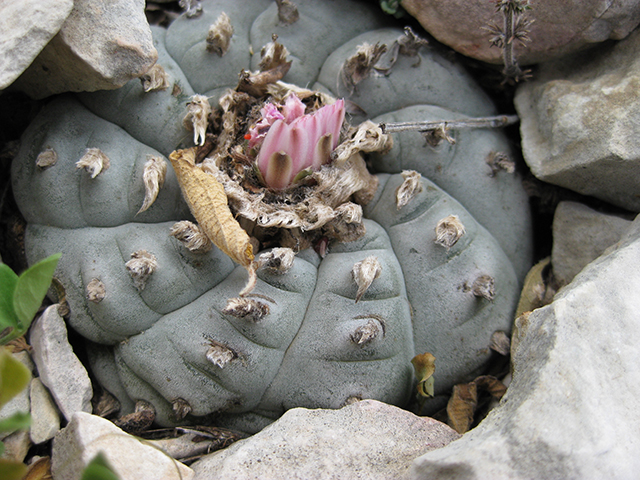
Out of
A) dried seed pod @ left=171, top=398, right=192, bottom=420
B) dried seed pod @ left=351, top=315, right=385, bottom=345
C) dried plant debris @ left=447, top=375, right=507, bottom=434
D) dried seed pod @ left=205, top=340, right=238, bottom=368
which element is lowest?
dried plant debris @ left=447, top=375, right=507, bottom=434

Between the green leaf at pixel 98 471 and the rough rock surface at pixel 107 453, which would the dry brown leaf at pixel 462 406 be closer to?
the rough rock surface at pixel 107 453

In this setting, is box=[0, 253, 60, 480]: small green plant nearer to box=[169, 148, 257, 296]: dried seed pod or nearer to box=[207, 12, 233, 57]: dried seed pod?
box=[169, 148, 257, 296]: dried seed pod

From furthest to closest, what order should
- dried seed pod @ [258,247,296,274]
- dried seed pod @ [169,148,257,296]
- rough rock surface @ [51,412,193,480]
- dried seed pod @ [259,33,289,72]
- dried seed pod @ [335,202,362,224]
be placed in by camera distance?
dried seed pod @ [259,33,289,72]
dried seed pod @ [335,202,362,224]
dried seed pod @ [258,247,296,274]
dried seed pod @ [169,148,257,296]
rough rock surface @ [51,412,193,480]

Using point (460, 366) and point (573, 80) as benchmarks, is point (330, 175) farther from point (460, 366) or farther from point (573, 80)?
point (573, 80)

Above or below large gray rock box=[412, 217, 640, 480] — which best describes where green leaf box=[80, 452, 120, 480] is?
above

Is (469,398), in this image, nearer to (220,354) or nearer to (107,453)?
(220,354)

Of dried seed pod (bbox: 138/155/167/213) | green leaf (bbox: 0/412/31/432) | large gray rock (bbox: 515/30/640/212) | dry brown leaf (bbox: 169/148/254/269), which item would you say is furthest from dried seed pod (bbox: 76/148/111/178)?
large gray rock (bbox: 515/30/640/212)

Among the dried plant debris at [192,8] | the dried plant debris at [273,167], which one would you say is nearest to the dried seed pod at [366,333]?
the dried plant debris at [273,167]
